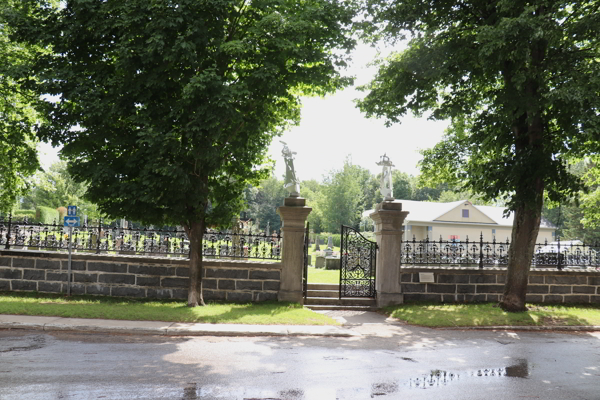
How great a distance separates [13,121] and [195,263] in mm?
7472

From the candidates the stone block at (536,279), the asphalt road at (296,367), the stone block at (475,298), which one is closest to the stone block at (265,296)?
the asphalt road at (296,367)

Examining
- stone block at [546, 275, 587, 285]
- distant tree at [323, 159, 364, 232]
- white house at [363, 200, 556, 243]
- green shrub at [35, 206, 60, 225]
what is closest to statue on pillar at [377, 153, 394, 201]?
stone block at [546, 275, 587, 285]

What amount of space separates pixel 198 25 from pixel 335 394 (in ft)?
26.6

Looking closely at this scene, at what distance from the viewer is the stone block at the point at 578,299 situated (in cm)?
1523

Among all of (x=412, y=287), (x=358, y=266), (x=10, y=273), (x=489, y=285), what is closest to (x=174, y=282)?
(x=10, y=273)

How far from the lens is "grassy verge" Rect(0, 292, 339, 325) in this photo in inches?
432

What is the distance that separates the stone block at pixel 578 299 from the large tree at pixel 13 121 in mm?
16283

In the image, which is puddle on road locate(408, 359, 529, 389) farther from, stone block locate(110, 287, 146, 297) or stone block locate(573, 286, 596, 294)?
stone block locate(573, 286, 596, 294)

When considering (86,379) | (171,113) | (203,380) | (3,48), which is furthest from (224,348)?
(3,48)

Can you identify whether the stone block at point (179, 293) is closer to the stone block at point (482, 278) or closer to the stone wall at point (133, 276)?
the stone wall at point (133, 276)

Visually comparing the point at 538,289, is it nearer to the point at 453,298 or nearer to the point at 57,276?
the point at 453,298

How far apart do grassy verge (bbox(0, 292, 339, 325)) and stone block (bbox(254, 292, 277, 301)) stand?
30cm

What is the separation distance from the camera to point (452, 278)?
14.6 meters

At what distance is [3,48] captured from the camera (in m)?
14.8
